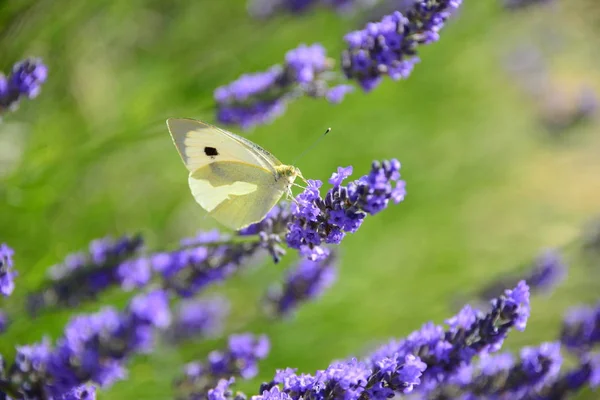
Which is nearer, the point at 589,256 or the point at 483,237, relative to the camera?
the point at 589,256

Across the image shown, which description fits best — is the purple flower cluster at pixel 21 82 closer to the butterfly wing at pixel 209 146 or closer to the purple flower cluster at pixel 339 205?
the butterfly wing at pixel 209 146

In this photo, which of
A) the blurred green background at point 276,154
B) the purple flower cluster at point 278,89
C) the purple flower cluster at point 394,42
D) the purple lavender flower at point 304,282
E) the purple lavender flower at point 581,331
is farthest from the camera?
the blurred green background at point 276,154

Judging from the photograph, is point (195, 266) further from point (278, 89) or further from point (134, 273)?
point (278, 89)

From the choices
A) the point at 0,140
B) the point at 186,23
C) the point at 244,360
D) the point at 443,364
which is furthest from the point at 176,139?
the point at 186,23

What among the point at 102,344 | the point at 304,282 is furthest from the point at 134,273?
the point at 304,282

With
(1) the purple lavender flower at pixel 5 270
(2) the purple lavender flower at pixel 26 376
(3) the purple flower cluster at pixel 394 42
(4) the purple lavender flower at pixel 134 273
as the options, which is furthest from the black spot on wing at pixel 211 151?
(2) the purple lavender flower at pixel 26 376

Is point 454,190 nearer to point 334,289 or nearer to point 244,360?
point 334,289

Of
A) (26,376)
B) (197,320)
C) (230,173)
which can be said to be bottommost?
(26,376)
